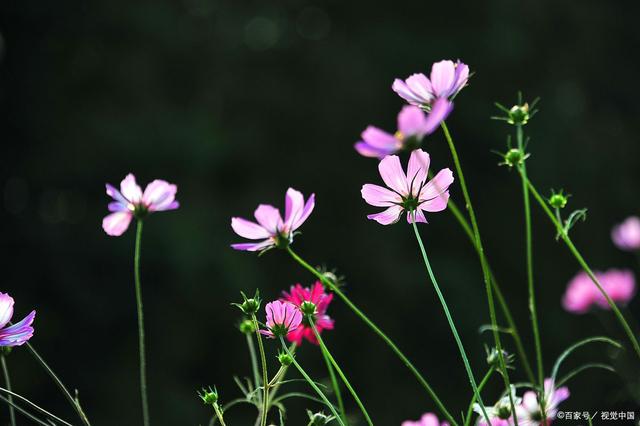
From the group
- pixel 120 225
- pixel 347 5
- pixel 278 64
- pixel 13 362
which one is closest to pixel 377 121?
pixel 278 64

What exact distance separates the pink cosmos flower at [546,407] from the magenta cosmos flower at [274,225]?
0.14m

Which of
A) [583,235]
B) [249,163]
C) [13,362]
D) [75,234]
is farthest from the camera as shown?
[583,235]

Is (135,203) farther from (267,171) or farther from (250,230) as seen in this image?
(267,171)

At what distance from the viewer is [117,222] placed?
435mm

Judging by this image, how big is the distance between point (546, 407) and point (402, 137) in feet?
0.47

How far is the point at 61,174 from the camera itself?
137 inches

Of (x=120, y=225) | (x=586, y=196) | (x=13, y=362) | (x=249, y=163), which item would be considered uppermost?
(x=120, y=225)

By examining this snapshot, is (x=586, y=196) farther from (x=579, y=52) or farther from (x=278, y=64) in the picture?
(x=278, y=64)

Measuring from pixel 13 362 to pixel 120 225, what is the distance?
112 inches

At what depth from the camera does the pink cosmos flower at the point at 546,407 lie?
0.37 m

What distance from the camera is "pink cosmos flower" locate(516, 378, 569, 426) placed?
0.37m

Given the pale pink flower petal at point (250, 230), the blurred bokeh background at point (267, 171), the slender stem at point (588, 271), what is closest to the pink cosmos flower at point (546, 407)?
the slender stem at point (588, 271)

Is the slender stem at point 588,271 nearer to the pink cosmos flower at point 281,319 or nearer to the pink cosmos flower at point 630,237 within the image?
the pink cosmos flower at point 281,319

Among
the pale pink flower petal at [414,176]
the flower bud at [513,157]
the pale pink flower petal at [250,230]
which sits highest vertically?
the flower bud at [513,157]
